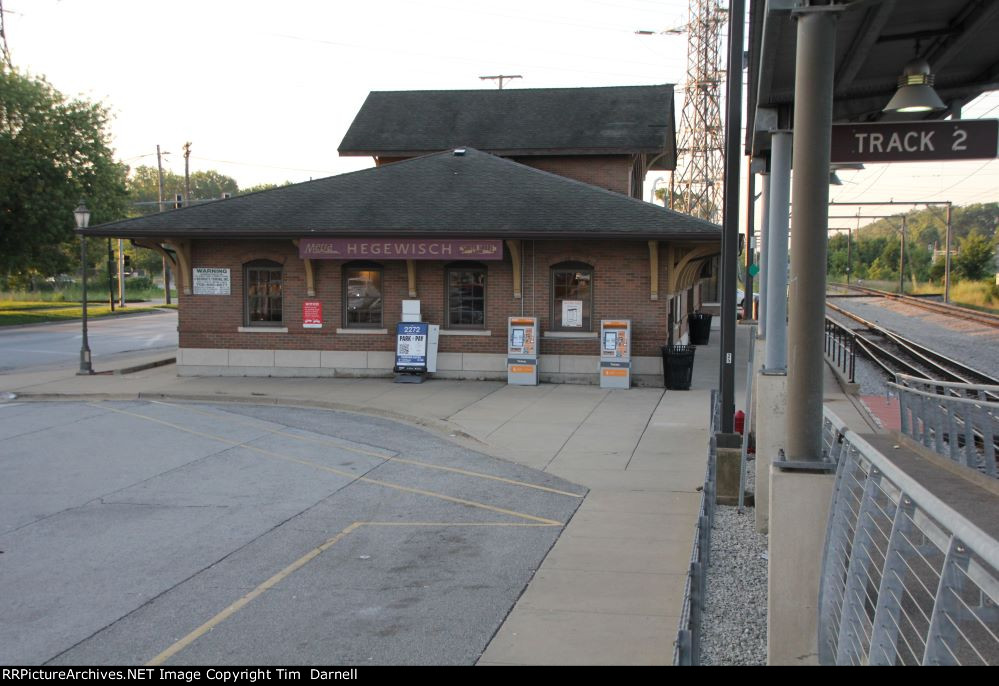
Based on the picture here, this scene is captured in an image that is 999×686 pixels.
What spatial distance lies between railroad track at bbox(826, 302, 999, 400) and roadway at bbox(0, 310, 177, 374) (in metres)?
22.8

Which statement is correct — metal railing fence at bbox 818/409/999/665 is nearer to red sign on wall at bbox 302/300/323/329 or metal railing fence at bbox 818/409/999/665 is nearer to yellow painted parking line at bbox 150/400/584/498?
yellow painted parking line at bbox 150/400/584/498

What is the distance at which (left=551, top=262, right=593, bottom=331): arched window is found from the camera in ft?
68.2

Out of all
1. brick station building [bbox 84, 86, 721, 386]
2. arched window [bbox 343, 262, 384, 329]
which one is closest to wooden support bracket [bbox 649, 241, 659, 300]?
brick station building [bbox 84, 86, 721, 386]

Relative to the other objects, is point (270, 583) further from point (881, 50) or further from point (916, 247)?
A: point (916, 247)

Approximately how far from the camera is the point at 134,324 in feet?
155

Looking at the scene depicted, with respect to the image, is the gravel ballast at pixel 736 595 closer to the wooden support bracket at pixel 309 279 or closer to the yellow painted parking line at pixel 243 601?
the yellow painted parking line at pixel 243 601

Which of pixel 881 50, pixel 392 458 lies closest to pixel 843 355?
pixel 392 458

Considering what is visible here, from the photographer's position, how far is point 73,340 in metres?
36.6

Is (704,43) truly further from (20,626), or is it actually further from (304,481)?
(20,626)

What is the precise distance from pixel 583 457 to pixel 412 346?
8.61 meters

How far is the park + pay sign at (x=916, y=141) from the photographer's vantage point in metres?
6.92

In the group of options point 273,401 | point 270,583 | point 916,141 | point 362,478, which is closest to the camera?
point 916,141

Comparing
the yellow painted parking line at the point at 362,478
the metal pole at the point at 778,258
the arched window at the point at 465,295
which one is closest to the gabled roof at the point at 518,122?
the arched window at the point at 465,295

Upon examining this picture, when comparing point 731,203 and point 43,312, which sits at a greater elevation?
point 731,203
